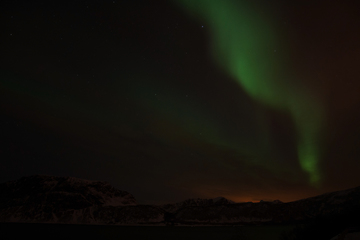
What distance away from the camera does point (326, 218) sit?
104 feet

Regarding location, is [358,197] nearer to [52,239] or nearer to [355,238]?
[52,239]

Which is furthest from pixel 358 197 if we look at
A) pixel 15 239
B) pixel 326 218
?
pixel 15 239

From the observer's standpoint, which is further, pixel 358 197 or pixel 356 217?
pixel 358 197

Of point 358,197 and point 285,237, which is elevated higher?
point 358,197

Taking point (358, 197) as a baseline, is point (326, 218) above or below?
below

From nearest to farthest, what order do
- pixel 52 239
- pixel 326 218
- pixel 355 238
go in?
1. pixel 355 238
2. pixel 326 218
3. pixel 52 239

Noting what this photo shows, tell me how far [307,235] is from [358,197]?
216 meters

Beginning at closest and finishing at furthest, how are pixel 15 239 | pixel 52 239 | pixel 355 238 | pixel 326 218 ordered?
pixel 355 238
pixel 326 218
pixel 15 239
pixel 52 239

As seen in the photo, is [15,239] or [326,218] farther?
[15,239]

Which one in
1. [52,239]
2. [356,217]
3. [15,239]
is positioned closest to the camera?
[356,217]

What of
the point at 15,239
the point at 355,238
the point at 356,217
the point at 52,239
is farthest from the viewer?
the point at 52,239

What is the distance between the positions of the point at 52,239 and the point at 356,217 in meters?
97.3


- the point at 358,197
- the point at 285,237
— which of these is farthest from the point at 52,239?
the point at 358,197

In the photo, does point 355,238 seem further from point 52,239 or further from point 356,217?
point 52,239
